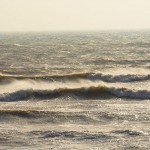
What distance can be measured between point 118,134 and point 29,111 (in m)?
6.44

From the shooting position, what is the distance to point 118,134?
715 inches

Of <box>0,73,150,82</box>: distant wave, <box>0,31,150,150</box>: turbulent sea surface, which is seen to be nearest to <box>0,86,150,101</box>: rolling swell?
<box>0,31,150,150</box>: turbulent sea surface

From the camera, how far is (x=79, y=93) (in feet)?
96.5

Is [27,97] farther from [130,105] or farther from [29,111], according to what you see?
[130,105]

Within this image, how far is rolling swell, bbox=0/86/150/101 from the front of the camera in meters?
27.9

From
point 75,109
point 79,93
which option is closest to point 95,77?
point 79,93

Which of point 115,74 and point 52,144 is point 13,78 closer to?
point 115,74

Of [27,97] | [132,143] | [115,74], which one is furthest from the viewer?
[115,74]

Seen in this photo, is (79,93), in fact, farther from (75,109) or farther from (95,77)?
(75,109)

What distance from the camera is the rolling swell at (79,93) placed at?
27.9 metres

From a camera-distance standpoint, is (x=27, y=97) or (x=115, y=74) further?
(x=115, y=74)

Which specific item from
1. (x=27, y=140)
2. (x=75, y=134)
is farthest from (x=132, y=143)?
(x=27, y=140)

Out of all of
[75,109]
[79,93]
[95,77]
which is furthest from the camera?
[95,77]

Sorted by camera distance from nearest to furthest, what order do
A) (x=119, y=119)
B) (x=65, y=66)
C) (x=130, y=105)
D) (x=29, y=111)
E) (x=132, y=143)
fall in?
(x=132, y=143)
(x=119, y=119)
(x=29, y=111)
(x=130, y=105)
(x=65, y=66)
